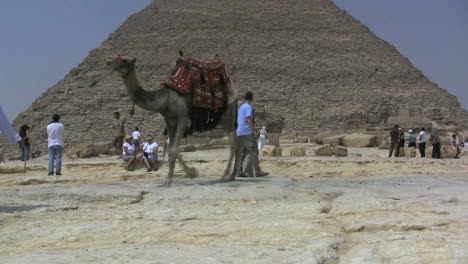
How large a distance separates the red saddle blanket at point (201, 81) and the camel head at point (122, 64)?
382 mm

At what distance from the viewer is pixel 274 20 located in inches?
3944

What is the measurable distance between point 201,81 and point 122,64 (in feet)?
2.63

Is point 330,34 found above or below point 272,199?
above

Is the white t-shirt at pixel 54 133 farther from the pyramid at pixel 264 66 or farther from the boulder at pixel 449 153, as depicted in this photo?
the pyramid at pixel 264 66

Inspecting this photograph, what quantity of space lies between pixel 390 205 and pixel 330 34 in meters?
97.1

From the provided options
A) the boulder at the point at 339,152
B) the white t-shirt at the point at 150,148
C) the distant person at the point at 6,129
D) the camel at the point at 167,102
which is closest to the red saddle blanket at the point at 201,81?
the camel at the point at 167,102

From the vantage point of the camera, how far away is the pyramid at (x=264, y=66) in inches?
3273

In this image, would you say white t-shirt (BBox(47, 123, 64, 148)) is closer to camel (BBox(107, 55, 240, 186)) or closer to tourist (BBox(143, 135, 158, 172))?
tourist (BBox(143, 135, 158, 172))

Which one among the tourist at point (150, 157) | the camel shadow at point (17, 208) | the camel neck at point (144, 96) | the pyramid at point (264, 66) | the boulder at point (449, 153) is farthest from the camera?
the pyramid at point (264, 66)

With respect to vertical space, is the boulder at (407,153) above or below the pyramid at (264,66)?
below

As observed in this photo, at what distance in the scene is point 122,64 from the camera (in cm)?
674

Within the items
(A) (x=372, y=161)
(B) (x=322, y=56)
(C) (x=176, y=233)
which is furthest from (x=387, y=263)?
(B) (x=322, y=56)

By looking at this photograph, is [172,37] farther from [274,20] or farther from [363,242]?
[363,242]

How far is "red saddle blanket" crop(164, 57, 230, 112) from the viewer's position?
6879 mm
